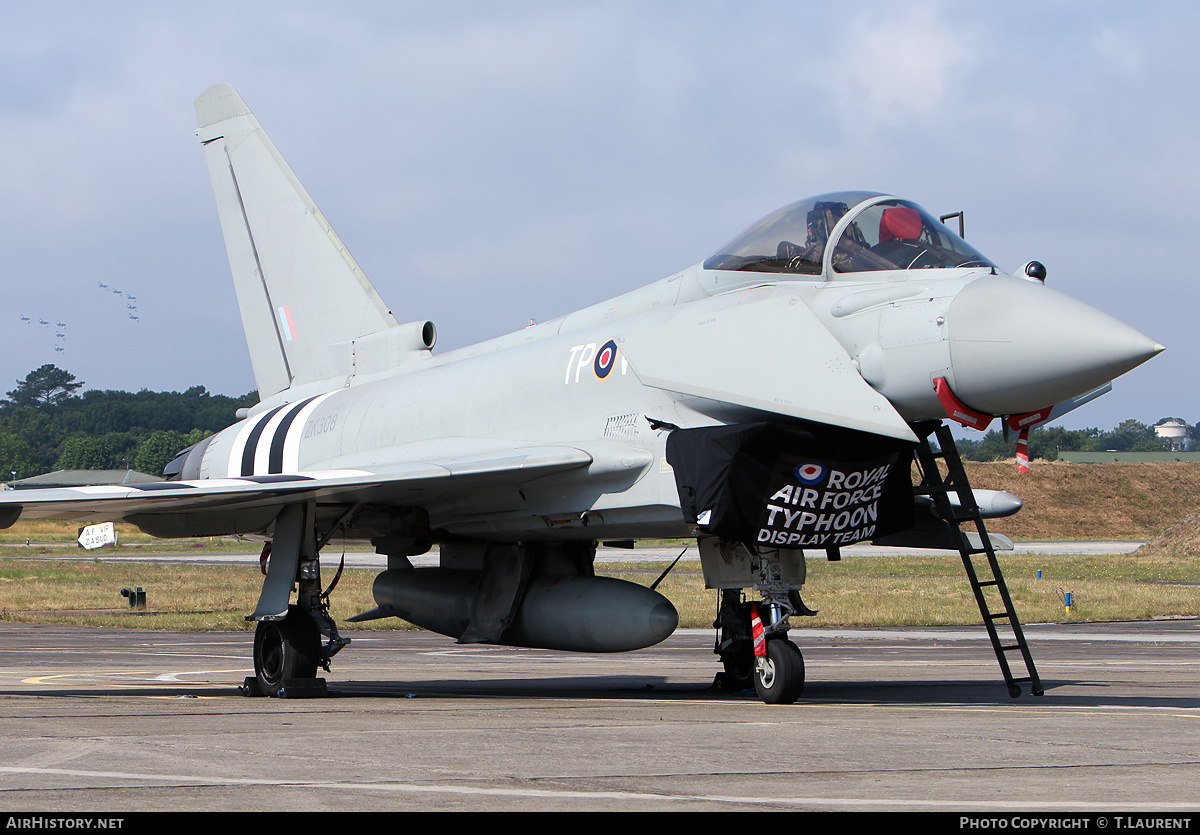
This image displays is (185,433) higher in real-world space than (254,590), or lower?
higher

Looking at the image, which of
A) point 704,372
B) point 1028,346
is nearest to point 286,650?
point 704,372

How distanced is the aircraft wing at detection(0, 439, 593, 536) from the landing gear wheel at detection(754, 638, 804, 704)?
7.18ft

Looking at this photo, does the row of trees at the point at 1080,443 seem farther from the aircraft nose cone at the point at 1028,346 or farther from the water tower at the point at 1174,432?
the aircraft nose cone at the point at 1028,346

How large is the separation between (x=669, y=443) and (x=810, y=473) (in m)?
1.14

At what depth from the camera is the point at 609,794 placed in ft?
16.1

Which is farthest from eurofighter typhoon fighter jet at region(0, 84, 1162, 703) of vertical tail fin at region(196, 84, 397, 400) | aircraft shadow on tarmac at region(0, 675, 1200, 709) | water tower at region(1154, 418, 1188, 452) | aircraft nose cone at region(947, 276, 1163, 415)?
water tower at region(1154, 418, 1188, 452)

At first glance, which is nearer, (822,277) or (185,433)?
(822,277)

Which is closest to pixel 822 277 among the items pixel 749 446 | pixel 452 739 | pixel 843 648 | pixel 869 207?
pixel 869 207

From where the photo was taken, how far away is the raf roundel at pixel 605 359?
10.7m

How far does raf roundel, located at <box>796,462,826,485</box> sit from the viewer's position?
9164 millimetres

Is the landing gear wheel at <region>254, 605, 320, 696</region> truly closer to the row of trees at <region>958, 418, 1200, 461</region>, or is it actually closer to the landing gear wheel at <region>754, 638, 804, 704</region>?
the landing gear wheel at <region>754, 638, 804, 704</region>

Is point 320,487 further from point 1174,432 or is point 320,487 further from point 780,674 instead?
point 1174,432
